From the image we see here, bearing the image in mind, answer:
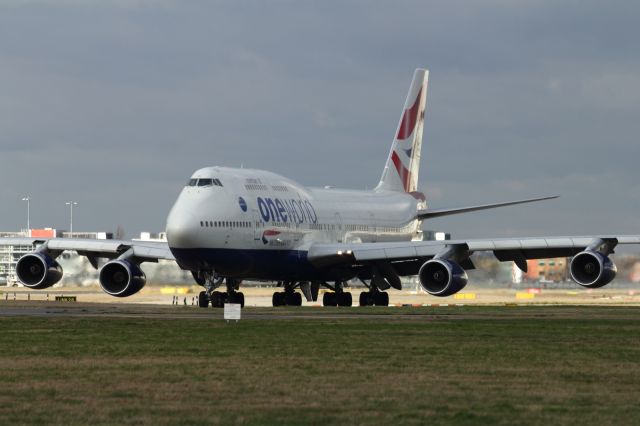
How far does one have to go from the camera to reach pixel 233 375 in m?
23.1

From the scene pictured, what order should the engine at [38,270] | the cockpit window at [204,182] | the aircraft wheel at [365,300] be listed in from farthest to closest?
the aircraft wheel at [365,300], the engine at [38,270], the cockpit window at [204,182]

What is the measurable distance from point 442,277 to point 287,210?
9.03m

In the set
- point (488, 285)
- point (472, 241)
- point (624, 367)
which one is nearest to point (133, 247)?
point (472, 241)

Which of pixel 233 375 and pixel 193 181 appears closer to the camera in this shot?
pixel 233 375

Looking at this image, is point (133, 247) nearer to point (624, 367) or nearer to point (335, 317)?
point (335, 317)

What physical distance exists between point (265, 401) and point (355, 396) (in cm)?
142

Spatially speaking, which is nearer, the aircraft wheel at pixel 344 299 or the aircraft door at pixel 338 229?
the aircraft wheel at pixel 344 299

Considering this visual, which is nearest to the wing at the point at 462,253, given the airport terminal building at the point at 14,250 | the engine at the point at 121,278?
the engine at the point at 121,278

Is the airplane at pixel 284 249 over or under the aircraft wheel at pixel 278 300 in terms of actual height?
over

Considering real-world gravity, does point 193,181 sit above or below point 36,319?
above

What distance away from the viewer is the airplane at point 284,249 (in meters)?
52.9

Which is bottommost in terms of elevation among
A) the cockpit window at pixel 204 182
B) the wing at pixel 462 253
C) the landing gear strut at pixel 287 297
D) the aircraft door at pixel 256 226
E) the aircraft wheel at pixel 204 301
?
the aircraft wheel at pixel 204 301

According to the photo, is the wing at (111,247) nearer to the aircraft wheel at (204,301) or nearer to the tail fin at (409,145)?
the aircraft wheel at (204,301)

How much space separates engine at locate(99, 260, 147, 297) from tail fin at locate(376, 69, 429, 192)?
2090 cm
